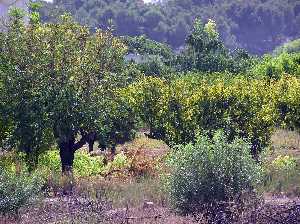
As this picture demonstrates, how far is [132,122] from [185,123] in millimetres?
2872

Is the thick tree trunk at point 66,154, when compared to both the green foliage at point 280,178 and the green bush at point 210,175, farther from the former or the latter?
the green bush at point 210,175

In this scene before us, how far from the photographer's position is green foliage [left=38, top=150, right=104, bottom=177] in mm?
12828

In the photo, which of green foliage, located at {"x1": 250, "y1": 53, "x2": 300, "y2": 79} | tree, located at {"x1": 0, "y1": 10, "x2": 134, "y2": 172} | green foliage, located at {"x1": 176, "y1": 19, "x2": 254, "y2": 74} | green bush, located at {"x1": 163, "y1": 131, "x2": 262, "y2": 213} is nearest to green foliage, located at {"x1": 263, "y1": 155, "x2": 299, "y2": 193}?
green bush, located at {"x1": 163, "y1": 131, "x2": 262, "y2": 213}

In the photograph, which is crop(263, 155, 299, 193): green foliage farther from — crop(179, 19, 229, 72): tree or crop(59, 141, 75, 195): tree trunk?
crop(179, 19, 229, 72): tree

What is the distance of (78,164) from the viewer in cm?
1378

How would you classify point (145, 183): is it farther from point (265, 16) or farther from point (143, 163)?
point (265, 16)

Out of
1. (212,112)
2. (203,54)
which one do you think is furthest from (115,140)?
(203,54)

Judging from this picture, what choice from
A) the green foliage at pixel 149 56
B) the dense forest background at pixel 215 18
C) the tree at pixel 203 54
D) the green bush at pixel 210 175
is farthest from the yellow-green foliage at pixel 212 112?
the dense forest background at pixel 215 18

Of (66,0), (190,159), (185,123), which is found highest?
(66,0)

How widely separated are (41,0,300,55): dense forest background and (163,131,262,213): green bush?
7697 centimetres

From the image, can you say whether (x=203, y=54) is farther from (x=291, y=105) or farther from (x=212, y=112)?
(x=212, y=112)

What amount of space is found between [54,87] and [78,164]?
9.63 feet

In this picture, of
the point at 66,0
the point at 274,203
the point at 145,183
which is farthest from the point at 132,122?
the point at 66,0

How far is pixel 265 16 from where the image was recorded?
105312mm
